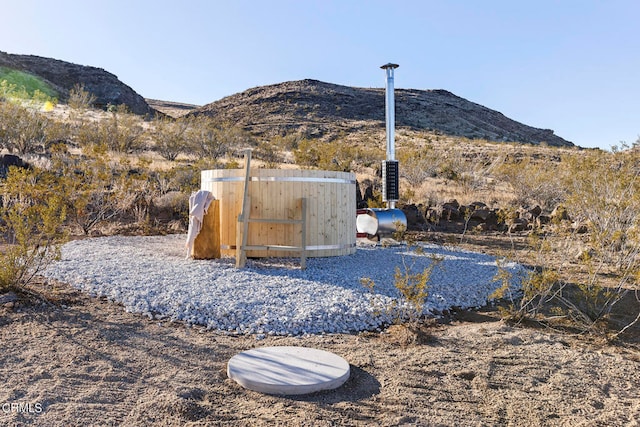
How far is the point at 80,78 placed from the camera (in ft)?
151

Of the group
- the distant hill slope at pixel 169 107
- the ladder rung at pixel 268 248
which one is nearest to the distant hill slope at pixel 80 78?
the distant hill slope at pixel 169 107

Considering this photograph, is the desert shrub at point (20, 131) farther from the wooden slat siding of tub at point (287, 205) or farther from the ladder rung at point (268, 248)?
the ladder rung at point (268, 248)

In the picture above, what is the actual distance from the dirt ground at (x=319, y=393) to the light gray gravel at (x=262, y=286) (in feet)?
0.85

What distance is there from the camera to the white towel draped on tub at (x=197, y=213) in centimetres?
642

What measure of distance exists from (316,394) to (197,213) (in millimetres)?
3935

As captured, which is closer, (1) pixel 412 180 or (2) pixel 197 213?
(2) pixel 197 213

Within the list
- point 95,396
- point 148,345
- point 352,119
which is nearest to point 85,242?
point 148,345

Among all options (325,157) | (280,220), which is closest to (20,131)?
(325,157)

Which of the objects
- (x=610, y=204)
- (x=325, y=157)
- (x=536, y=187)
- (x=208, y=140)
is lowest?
(x=610, y=204)

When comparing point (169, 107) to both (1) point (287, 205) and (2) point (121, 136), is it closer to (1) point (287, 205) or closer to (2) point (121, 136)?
(2) point (121, 136)

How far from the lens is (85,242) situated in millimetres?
7625

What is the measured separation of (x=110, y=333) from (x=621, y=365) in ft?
12.6

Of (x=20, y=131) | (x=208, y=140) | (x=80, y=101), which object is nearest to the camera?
(x=20, y=131)

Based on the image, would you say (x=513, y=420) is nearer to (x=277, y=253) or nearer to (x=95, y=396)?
(x=95, y=396)
